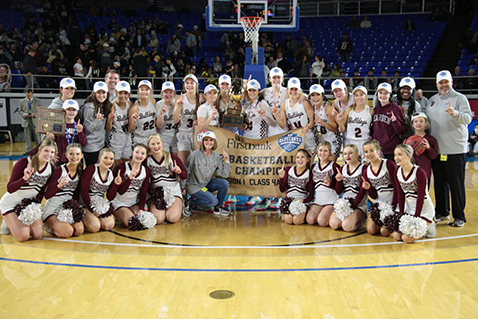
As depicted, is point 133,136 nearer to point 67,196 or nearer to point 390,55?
point 67,196

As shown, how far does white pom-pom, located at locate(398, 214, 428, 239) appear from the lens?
17.1 feet

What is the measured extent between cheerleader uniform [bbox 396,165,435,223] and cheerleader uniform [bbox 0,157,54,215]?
13.8 ft

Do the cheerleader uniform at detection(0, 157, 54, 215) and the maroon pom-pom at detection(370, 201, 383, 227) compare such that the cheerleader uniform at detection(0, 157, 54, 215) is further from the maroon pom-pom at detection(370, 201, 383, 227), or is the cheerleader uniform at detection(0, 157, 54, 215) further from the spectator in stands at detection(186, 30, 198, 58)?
the spectator in stands at detection(186, 30, 198, 58)

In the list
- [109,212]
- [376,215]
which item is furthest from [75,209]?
[376,215]

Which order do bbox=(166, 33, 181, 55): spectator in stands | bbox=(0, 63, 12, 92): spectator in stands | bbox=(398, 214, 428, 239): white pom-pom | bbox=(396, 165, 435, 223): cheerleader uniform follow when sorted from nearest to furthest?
bbox=(398, 214, 428, 239): white pom-pom < bbox=(396, 165, 435, 223): cheerleader uniform < bbox=(0, 63, 12, 92): spectator in stands < bbox=(166, 33, 181, 55): spectator in stands

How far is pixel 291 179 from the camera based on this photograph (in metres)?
6.48

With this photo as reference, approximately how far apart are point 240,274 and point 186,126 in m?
3.19

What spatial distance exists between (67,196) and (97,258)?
1.23 meters

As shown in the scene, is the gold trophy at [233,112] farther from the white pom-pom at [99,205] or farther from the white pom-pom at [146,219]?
the white pom-pom at [99,205]

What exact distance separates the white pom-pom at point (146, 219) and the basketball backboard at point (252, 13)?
7.25m

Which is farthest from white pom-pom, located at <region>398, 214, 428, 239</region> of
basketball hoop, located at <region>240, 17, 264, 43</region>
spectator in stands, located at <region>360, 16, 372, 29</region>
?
spectator in stands, located at <region>360, 16, 372, 29</region>

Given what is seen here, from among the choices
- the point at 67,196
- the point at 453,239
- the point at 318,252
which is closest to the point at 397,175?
the point at 453,239

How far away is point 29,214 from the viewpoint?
521 cm

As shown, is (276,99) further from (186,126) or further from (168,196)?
(168,196)
